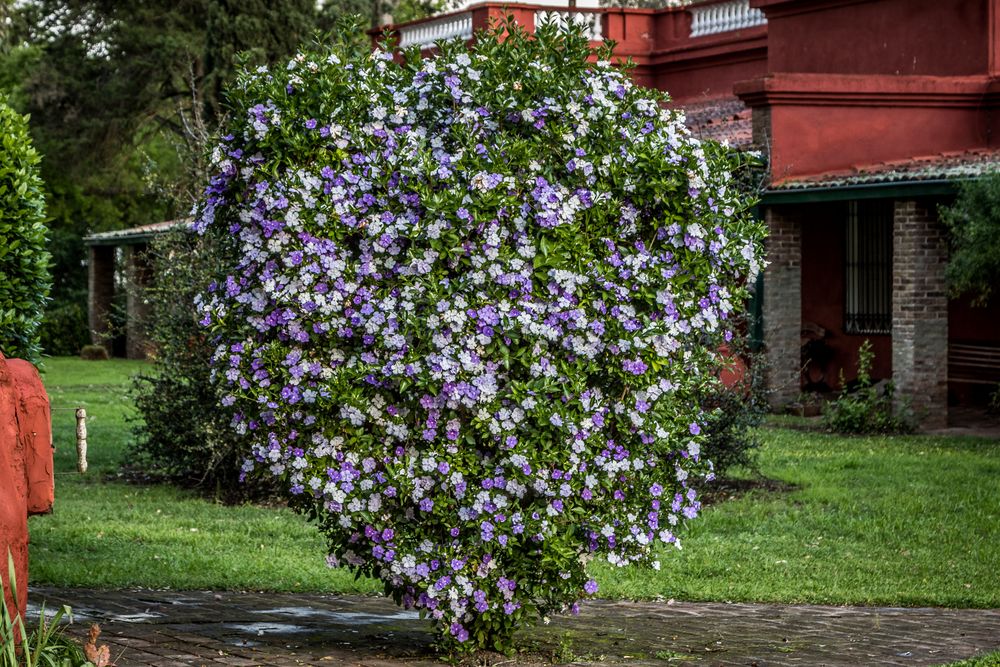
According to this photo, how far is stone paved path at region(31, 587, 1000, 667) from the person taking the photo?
6.93 metres

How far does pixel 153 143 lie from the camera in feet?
155

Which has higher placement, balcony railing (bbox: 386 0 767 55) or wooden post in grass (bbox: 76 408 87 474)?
balcony railing (bbox: 386 0 767 55)

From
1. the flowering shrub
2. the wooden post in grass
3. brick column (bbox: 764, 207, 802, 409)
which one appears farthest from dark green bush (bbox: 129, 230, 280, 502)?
brick column (bbox: 764, 207, 802, 409)

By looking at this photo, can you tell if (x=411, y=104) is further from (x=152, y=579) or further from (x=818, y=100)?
(x=818, y=100)

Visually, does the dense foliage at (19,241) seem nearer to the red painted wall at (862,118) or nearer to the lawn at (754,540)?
the lawn at (754,540)

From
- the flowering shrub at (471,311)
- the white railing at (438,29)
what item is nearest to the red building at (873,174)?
the white railing at (438,29)

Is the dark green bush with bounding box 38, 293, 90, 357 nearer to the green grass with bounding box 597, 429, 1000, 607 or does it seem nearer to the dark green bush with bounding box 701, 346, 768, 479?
the green grass with bounding box 597, 429, 1000, 607

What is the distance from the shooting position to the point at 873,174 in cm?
1873

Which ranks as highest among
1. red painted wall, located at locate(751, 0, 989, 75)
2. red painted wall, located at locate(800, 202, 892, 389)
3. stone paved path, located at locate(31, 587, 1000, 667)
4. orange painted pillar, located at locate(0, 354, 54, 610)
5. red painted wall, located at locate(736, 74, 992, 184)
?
red painted wall, located at locate(751, 0, 989, 75)

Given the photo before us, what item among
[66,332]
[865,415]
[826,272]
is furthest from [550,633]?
[66,332]

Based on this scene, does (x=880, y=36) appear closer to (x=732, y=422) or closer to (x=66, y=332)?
(x=732, y=422)

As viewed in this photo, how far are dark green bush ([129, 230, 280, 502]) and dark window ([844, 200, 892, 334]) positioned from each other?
11.0 m

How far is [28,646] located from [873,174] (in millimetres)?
14755

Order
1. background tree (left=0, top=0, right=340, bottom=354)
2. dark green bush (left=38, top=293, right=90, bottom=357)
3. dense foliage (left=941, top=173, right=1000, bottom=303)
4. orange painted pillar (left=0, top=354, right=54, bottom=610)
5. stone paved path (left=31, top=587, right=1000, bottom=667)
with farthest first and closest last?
background tree (left=0, top=0, right=340, bottom=354)
dark green bush (left=38, top=293, right=90, bottom=357)
dense foliage (left=941, top=173, right=1000, bottom=303)
stone paved path (left=31, top=587, right=1000, bottom=667)
orange painted pillar (left=0, top=354, right=54, bottom=610)
